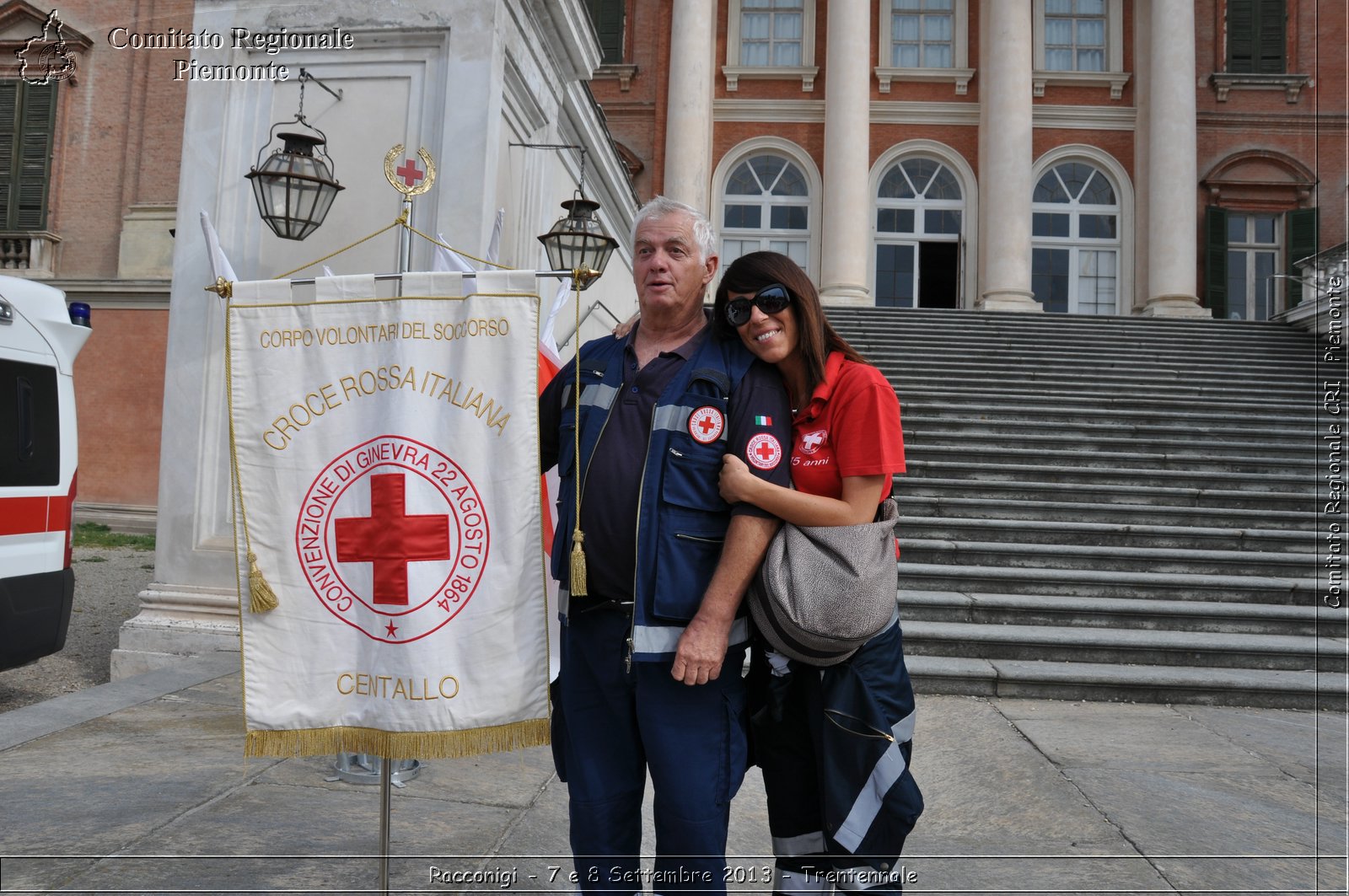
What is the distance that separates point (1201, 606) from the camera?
704 cm

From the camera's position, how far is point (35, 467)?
5984mm

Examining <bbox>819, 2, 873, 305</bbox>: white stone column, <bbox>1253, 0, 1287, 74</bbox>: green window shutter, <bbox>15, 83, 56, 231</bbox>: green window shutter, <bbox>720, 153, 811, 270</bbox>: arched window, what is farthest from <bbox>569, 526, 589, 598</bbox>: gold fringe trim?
<bbox>1253, 0, 1287, 74</bbox>: green window shutter

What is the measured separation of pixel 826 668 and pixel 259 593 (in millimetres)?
1478

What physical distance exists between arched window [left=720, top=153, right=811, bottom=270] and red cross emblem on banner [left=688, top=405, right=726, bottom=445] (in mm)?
A: 21071

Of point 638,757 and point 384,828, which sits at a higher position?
point 638,757

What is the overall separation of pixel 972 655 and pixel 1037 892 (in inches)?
139

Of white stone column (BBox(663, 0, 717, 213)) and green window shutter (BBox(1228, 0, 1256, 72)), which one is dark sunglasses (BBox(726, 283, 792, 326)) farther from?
green window shutter (BBox(1228, 0, 1256, 72))

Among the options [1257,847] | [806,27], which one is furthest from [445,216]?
[806,27]

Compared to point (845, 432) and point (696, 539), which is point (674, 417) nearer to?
point (696, 539)

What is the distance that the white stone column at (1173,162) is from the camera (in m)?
20.9

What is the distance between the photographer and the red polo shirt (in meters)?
2.22

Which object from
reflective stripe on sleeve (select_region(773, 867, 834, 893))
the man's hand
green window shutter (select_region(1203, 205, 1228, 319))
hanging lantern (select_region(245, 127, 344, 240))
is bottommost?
reflective stripe on sleeve (select_region(773, 867, 834, 893))

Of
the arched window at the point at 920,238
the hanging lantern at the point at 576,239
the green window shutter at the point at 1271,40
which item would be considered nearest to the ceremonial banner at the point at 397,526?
the hanging lantern at the point at 576,239

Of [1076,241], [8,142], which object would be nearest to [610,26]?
[1076,241]
